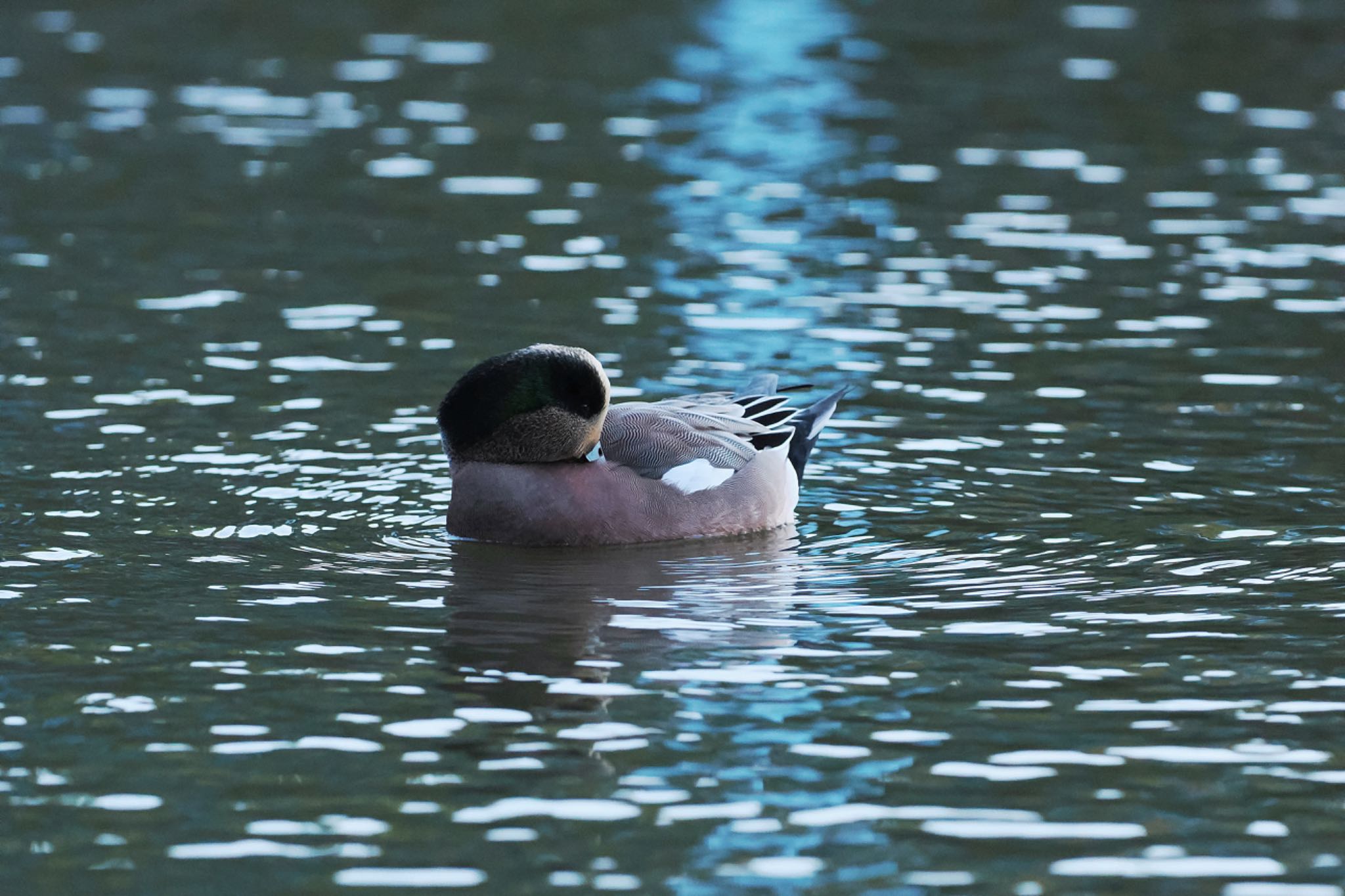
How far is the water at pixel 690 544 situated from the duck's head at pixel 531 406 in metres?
0.59

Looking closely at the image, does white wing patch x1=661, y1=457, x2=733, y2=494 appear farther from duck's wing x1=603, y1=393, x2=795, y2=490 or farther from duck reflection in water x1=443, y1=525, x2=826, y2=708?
duck reflection in water x1=443, y1=525, x2=826, y2=708

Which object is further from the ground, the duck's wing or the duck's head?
the duck's head

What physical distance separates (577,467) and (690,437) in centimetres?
74

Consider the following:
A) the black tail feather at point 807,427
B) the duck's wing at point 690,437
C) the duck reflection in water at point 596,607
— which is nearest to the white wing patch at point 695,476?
the duck's wing at point 690,437

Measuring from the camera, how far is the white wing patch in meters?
12.0

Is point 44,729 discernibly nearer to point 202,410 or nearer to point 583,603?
point 583,603

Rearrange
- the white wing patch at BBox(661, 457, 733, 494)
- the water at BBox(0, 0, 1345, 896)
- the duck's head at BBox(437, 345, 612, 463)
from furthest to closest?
the white wing patch at BBox(661, 457, 733, 494) → the duck's head at BBox(437, 345, 612, 463) → the water at BBox(0, 0, 1345, 896)

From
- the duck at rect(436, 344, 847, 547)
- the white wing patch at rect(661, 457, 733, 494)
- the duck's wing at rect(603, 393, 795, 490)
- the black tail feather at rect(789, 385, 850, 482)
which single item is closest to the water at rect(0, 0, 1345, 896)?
the duck at rect(436, 344, 847, 547)

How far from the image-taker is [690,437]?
40.2ft

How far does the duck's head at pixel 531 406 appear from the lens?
38.5ft

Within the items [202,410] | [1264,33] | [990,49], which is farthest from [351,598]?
[1264,33]

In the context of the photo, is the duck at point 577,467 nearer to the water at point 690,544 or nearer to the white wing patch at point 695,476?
the white wing patch at point 695,476

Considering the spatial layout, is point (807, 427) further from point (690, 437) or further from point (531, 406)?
point (531, 406)

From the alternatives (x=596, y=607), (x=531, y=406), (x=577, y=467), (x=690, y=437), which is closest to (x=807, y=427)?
(x=690, y=437)
